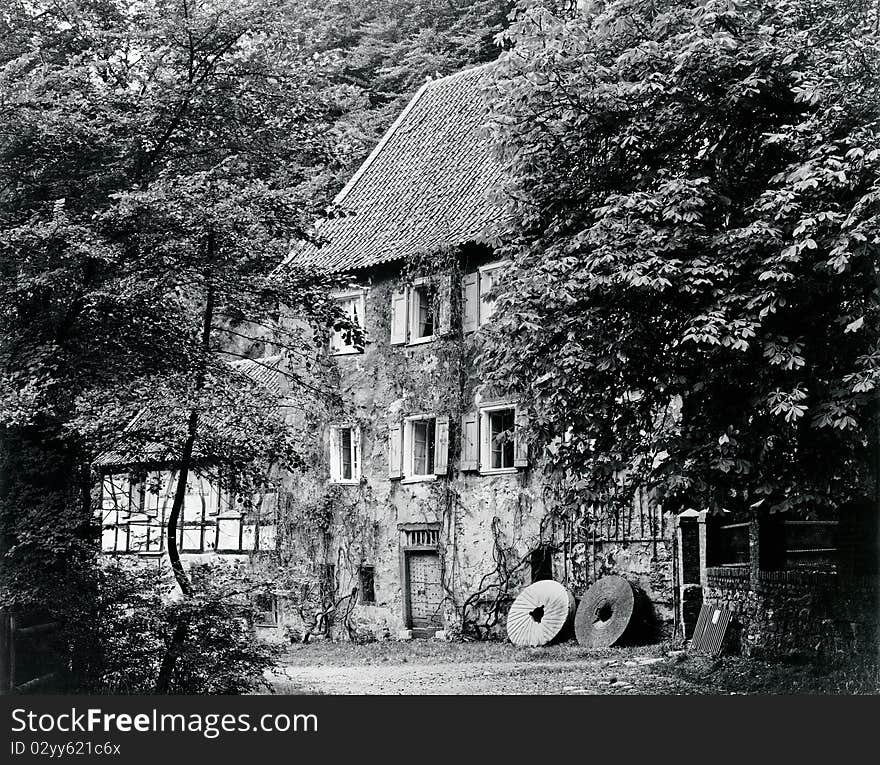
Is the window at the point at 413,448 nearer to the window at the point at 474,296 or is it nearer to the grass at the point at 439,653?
the window at the point at 474,296

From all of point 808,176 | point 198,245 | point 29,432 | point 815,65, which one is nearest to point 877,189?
point 808,176

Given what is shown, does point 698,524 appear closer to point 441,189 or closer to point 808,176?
point 808,176

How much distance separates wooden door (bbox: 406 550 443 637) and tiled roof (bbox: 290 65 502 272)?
556 cm

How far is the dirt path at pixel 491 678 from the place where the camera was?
13.8 meters

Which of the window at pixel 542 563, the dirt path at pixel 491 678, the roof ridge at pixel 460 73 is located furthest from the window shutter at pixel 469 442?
the roof ridge at pixel 460 73

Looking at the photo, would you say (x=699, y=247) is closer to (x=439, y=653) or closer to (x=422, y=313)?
(x=439, y=653)

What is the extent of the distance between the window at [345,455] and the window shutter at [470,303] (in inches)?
Result: 121

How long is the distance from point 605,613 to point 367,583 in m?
5.38

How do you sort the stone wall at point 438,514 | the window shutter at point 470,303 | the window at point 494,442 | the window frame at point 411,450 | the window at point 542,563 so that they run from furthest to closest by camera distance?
the window frame at point 411,450, the window shutter at point 470,303, the window at point 494,442, the window at point 542,563, the stone wall at point 438,514

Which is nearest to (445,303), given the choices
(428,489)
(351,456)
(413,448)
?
(413,448)

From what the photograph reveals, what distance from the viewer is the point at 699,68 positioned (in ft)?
43.1

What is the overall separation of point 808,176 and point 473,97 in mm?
13209

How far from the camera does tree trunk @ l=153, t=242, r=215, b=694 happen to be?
11.4 metres

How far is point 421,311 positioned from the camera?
2195 centimetres
